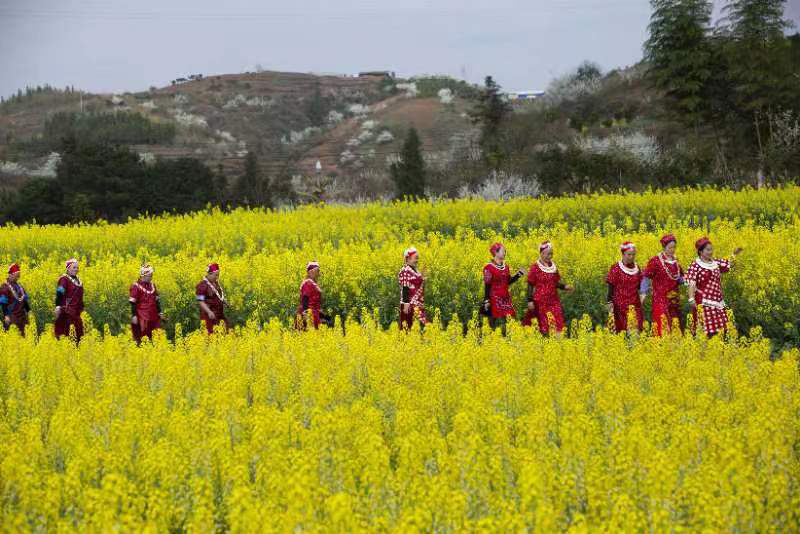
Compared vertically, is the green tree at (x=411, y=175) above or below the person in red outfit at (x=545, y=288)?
above

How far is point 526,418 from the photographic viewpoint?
5.62 m

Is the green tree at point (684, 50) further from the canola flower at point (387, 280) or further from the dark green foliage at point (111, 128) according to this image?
the dark green foliage at point (111, 128)

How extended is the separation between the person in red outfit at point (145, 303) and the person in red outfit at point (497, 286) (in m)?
4.93

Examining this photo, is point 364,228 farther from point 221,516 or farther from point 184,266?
point 221,516

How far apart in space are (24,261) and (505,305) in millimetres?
12833

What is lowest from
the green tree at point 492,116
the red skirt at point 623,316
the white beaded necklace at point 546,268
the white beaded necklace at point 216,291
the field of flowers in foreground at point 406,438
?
the red skirt at point 623,316

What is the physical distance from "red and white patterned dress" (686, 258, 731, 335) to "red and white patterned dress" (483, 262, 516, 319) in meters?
2.41

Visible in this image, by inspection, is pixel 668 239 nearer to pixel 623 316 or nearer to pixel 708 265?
pixel 708 265

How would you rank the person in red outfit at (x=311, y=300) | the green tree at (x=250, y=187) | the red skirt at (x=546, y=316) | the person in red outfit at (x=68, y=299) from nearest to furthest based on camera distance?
the red skirt at (x=546, y=316)
the person in red outfit at (x=311, y=300)
the person in red outfit at (x=68, y=299)
the green tree at (x=250, y=187)

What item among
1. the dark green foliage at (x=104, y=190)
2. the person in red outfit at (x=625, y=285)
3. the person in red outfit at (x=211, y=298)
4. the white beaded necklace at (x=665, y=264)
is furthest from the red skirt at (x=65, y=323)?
the dark green foliage at (x=104, y=190)

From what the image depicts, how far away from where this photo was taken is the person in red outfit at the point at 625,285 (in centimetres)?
1100

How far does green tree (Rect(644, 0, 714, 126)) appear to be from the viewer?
38.8m

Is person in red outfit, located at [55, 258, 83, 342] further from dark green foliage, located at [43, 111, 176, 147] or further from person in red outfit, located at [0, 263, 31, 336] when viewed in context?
dark green foliage, located at [43, 111, 176, 147]

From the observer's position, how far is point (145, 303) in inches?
489
